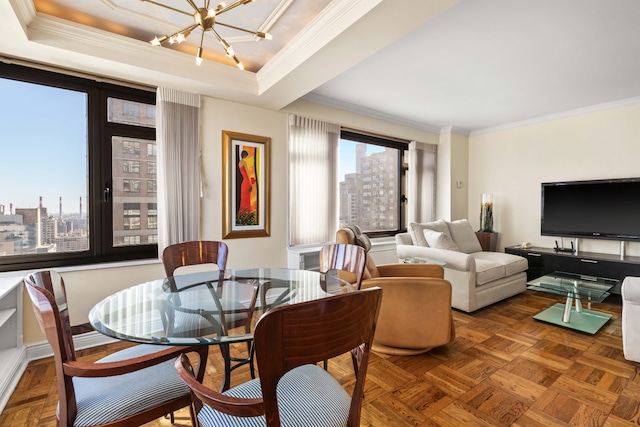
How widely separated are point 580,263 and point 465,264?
1983 millimetres

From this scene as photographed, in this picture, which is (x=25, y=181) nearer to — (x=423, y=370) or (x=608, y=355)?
(x=423, y=370)

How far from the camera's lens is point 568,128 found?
4.34 m

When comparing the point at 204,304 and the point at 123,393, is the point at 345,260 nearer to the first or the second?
the point at 204,304

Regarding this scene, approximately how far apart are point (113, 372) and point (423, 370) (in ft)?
6.49

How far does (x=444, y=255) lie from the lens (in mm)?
3420

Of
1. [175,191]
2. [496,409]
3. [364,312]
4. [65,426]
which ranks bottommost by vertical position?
[496,409]

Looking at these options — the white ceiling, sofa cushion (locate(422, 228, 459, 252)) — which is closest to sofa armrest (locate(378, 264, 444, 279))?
sofa cushion (locate(422, 228, 459, 252))

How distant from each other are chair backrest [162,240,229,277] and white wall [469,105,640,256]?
4.72 meters

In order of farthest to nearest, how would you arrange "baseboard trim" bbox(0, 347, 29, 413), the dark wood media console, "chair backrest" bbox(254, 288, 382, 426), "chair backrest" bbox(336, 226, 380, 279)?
the dark wood media console → "chair backrest" bbox(336, 226, 380, 279) → "baseboard trim" bbox(0, 347, 29, 413) → "chair backrest" bbox(254, 288, 382, 426)

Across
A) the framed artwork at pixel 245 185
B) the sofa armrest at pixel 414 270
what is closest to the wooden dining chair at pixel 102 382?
the sofa armrest at pixel 414 270

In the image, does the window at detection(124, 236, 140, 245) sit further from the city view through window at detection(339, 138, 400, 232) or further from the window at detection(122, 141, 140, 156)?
the city view through window at detection(339, 138, 400, 232)

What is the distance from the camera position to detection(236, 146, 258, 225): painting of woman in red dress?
3350mm

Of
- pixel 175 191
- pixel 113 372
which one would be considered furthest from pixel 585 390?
pixel 175 191

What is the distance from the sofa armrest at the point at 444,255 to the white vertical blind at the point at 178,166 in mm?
2468
